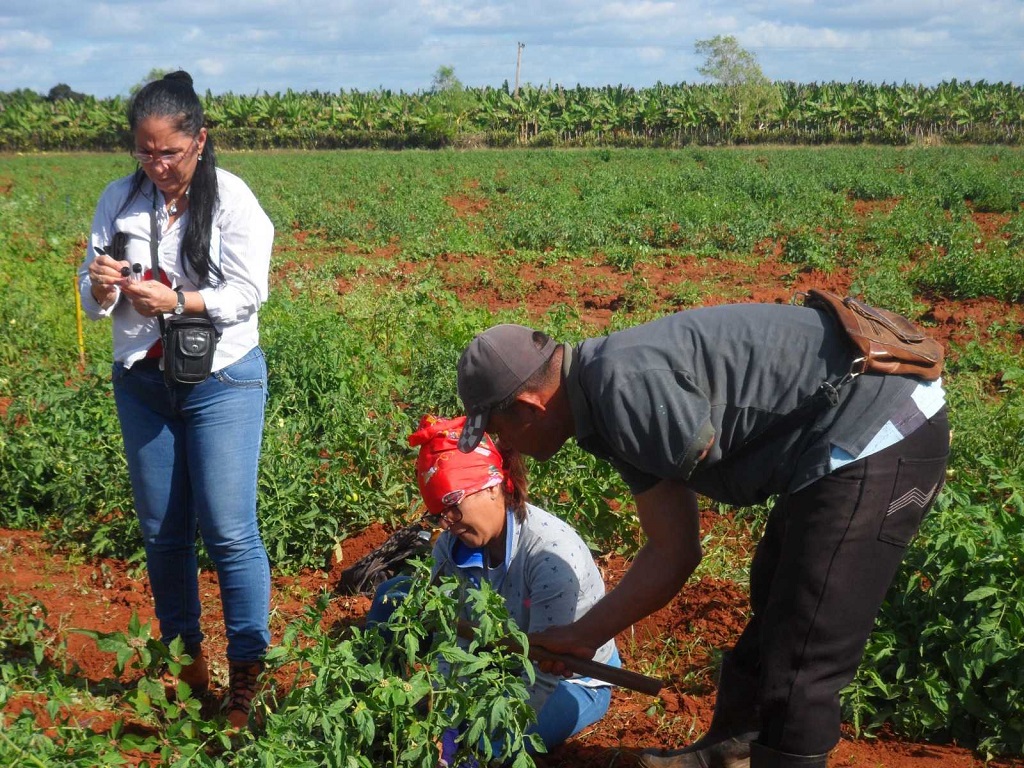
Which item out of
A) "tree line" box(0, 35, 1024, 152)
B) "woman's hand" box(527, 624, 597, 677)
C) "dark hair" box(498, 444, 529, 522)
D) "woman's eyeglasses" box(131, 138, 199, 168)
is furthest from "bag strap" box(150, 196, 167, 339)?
"tree line" box(0, 35, 1024, 152)

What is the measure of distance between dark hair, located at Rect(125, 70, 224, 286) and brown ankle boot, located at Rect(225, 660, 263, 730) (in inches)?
47.0

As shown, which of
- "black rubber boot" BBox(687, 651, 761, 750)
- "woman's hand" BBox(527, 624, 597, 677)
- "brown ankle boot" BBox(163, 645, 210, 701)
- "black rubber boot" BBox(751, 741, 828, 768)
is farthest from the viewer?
"brown ankle boot" BBox(163, 645, 210, 701)

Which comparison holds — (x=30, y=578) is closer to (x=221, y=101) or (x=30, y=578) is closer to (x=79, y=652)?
(x=79, y=652)

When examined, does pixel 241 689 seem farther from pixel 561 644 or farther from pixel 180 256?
pixel 180 256

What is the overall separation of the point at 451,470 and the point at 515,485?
214 millimetres

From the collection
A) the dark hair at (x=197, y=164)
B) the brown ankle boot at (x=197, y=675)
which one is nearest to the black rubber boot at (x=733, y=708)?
the brown ankle boot at (x=197, y=675)

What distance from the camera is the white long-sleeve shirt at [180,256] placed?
9.30 ft

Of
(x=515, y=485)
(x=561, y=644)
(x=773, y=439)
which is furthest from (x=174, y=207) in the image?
(x=773, y=439)

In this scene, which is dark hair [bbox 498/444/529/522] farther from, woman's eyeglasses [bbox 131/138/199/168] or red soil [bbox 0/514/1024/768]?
woman's eyeglasses [bbox 131/138/199/168]

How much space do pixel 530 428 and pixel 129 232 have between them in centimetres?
141

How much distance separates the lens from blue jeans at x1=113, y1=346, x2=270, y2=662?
113 inches

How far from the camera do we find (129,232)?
9.32 feet

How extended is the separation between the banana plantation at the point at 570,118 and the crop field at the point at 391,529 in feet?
113

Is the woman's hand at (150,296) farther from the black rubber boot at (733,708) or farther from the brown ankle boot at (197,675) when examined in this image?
the black rubber boot at (733,708)
